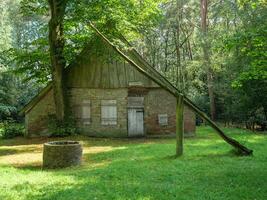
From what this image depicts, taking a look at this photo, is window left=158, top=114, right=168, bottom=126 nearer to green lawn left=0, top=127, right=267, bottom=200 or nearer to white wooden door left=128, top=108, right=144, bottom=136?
white wooden door left=128, top=108, right=144, bottom=136

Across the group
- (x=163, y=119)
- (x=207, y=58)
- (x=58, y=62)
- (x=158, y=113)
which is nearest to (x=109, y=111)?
(x=158, y=113)

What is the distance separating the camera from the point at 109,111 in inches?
1001

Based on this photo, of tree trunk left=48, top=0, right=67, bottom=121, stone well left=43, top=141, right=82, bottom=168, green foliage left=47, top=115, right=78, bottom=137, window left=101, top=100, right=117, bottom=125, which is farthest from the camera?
window left=101, top=100, right=117, bottom=125

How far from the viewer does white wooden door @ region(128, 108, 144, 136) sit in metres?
25.4

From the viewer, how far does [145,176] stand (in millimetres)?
10359

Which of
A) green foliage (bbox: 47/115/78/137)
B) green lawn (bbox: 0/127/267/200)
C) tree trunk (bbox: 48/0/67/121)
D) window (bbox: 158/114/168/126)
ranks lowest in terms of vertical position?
green lawn (bbox: 0/127/267/200)

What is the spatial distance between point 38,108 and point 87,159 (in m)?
10.7

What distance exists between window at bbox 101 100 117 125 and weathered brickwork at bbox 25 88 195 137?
0.62ft

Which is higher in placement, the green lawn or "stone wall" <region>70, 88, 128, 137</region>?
"stone wall" <region>70, 88, 128, 137</region>

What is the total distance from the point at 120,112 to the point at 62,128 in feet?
12.4

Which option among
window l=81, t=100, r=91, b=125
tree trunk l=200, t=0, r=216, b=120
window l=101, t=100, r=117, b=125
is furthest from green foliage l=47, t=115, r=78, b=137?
tree trunk l=200, t=0, r=216, b=120

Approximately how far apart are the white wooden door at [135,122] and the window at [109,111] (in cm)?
95

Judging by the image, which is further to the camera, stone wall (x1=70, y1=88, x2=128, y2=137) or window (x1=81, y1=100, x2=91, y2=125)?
window (x1=81, y1=100, x2=91, y2=125)

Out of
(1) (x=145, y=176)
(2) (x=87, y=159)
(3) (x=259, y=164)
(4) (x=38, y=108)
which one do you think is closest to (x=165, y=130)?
(4) (x=38, y=108)
